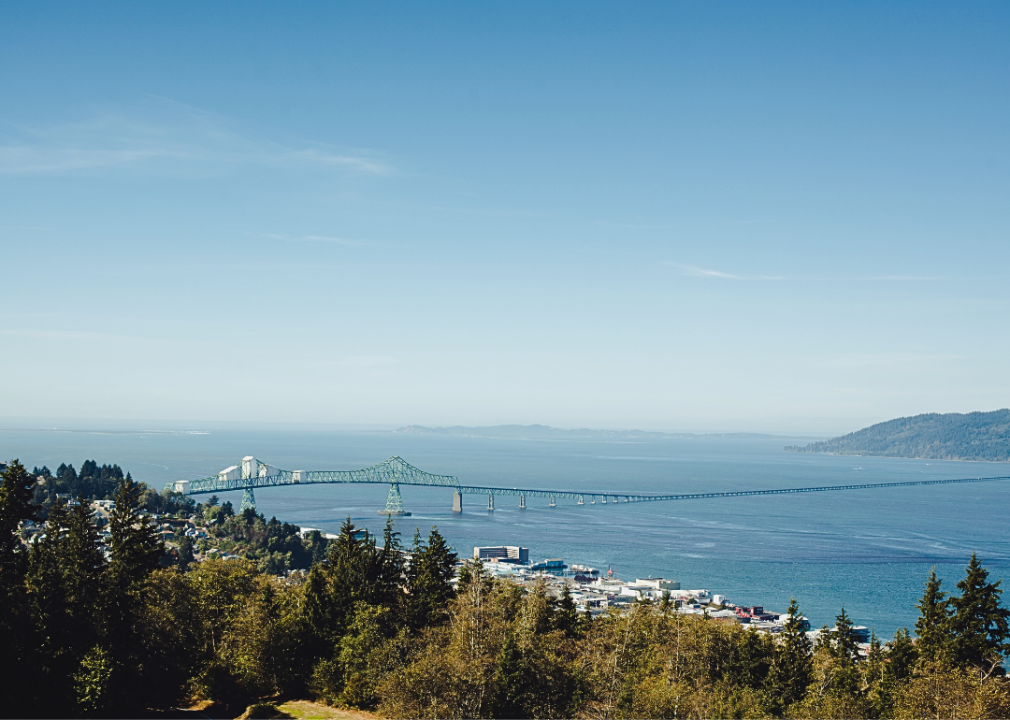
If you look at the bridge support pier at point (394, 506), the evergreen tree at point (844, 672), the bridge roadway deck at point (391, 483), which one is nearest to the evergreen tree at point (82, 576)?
the evergreen tree at point (844, 672)

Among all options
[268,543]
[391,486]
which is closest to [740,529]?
[391,486]

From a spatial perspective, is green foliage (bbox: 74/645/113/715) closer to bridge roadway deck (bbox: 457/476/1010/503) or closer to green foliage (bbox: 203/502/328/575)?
green foliage (bbox: 203/502/328/575)

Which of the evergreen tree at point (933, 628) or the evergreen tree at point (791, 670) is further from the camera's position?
the evergreen tree at point (933, 628)

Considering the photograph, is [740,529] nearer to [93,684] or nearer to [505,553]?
[505,553]

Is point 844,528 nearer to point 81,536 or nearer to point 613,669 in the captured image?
point 613,669

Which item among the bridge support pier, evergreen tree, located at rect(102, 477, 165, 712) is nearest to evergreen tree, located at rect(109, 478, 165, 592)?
evergreen tree, located at rect(102, 477, 165, 712)

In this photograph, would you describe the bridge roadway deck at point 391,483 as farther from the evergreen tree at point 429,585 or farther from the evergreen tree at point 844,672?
the evergreen tree at point 844,672
